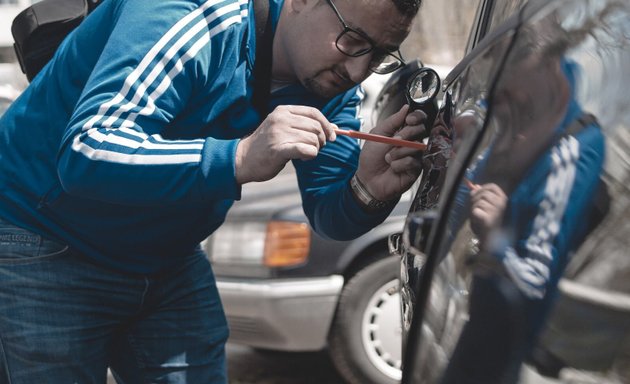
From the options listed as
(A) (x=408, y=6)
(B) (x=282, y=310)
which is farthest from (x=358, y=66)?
(B) (x=282, y=310)

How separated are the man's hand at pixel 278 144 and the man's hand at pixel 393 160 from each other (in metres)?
0.29

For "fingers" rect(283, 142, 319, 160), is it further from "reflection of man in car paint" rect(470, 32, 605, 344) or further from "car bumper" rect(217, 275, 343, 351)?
A: "car bumper" rect(217, 275, 343, 351)

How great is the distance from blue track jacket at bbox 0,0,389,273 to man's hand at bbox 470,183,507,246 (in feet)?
2.15

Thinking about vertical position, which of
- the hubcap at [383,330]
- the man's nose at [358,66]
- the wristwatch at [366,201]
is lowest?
the hubcap at [383,330]

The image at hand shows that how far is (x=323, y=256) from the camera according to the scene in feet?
13.8

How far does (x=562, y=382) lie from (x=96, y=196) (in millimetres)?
1023

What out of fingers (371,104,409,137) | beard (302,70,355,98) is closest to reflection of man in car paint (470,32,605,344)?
fingers (371,104,409,137)

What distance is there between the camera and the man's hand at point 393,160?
6.83 feet

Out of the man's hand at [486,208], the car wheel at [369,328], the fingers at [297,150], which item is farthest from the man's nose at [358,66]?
the car wheel at [369,328]

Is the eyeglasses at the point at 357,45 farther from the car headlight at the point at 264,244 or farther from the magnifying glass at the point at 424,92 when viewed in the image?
the car headlight at the point at 264,244

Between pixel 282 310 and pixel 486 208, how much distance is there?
9.49 ft

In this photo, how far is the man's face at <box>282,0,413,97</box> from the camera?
82.4 inches

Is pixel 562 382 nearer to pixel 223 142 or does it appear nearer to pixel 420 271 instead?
pixel 420 271

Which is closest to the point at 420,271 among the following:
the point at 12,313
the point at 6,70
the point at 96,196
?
the point at 96,196
